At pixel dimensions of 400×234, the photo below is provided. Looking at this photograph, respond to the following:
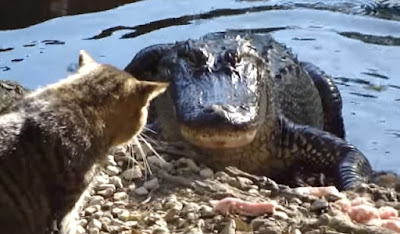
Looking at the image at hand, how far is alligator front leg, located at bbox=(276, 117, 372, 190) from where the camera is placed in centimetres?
734

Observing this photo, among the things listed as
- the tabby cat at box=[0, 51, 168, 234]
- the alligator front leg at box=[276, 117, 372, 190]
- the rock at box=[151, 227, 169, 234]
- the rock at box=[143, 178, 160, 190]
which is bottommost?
the alligator front leg at box=[276, 117, 372, 190]

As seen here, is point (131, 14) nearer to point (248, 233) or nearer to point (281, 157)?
point (281, 157)

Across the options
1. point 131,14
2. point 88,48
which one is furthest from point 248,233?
point 131,14

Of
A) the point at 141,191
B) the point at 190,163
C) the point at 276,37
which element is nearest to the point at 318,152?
the point at 190,163

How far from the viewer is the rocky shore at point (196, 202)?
5410 mm

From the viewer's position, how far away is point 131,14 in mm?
10891

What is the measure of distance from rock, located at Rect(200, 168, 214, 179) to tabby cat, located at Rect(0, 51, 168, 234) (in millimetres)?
1605

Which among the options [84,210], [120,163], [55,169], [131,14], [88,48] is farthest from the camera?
[131,14]

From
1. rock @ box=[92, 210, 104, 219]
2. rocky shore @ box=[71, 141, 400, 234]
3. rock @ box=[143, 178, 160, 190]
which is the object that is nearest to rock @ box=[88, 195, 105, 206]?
rocky shore @ box=[71, 141, 400, 234]

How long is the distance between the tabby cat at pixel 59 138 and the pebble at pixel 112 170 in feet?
5.02

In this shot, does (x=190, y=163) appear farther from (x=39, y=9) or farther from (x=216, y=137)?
(x=39, y=9)

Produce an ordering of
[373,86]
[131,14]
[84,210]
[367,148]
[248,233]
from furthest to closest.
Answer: [131,14] < [373,86] < [367,148] < [84,210] < [248,233]

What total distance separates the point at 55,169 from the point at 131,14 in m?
6.47

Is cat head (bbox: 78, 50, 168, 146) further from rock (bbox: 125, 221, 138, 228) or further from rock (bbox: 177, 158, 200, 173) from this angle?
rock (bbox: 177, 158, 200, 173)
